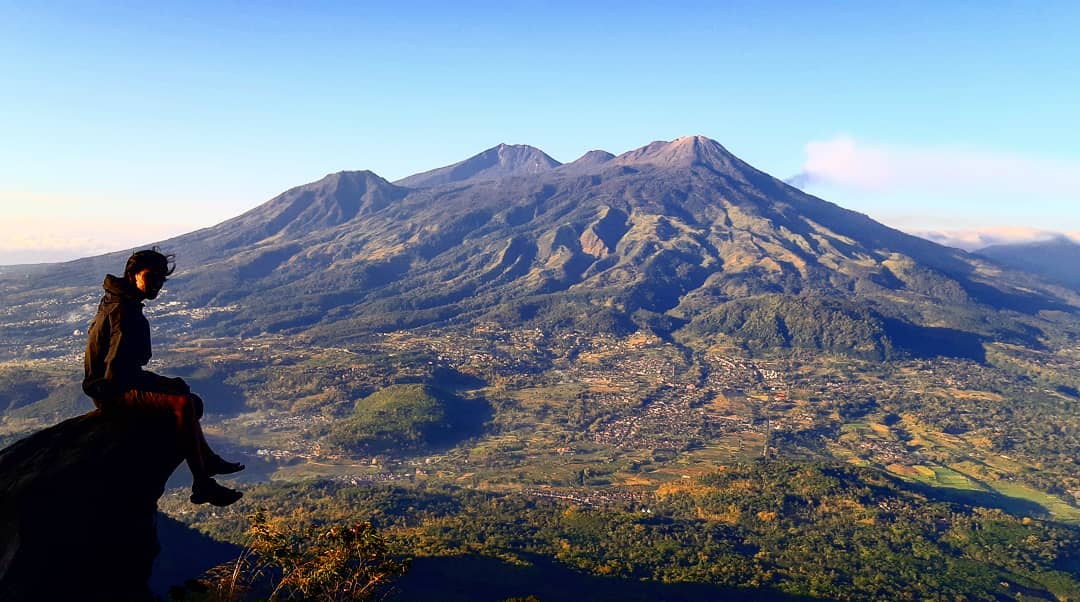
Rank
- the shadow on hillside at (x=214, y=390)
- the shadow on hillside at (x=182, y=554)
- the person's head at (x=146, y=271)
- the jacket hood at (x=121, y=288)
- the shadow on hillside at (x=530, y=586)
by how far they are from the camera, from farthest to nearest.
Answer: the shadow on hillside at (x=214, y=390), the shadow on hillside at (x=530, y=586), the shadow on hillside at (x=182, y=554), the person's head at (x=146, y=271), the jacket hood at (x=121, y=288)

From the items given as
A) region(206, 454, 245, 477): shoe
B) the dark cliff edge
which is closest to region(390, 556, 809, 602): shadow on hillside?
the dark cliff edge

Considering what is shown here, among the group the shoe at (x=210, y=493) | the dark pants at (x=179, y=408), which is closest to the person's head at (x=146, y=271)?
the dark pants at (x=179, y=408)

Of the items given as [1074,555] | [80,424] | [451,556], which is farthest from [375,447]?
[80,424]

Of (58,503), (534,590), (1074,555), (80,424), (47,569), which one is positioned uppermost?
(80,424)

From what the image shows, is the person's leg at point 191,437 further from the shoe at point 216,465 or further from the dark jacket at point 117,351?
the dark jacket at point 117,351

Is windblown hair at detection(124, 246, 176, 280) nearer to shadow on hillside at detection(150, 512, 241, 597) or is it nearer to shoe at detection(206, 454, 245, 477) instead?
shoe at detection(206, 454, 245, 477)

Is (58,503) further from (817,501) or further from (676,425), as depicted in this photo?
(676,425)

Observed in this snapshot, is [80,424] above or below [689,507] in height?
above
